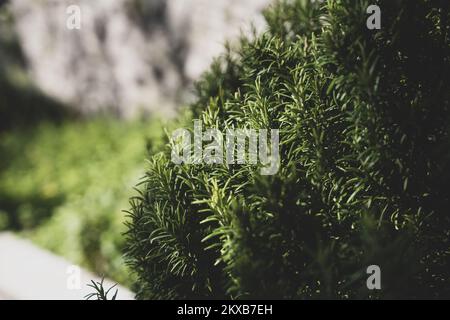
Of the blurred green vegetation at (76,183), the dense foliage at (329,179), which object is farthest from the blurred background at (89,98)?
the dense foliage at (329,179)

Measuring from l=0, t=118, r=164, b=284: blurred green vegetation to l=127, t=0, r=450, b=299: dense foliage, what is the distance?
1.89 metres

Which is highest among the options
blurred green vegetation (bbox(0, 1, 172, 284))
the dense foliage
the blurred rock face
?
the blurred rock face

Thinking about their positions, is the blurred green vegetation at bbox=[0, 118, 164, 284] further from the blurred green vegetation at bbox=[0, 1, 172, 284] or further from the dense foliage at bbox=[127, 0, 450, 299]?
the dense foliage at bbox=[127, 0, 450, 299]

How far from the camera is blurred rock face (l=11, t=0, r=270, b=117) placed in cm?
849

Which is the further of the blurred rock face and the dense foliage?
the blurred rock face

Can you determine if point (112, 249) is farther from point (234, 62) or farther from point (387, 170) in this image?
point (387, 170)

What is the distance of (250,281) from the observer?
2.36m

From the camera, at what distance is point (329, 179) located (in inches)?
109

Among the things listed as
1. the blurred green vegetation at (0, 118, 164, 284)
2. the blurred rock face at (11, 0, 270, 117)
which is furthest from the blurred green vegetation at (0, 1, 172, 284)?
the blurred rock face at (11, 0, 270, 117)

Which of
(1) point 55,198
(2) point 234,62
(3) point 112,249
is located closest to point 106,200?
(3) point 112,249

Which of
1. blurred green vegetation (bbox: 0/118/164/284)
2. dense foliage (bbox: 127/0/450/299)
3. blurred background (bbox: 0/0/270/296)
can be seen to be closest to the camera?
dense foliage (bbox: 127/0/450/299)

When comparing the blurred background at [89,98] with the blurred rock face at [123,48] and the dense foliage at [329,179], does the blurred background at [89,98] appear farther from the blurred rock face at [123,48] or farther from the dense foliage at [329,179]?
the dense foliage at [329,179]

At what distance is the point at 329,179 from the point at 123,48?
789 centimetres

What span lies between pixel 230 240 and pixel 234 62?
1.70 metres
